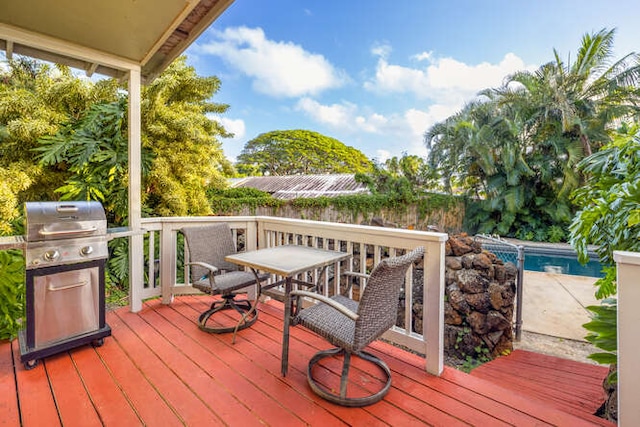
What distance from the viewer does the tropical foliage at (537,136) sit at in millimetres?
11938

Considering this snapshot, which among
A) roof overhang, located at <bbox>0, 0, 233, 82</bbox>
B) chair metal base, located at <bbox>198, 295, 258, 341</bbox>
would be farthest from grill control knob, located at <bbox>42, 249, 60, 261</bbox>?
roof overhang, located at <bbox>0, 0, 233, 82</bbox>

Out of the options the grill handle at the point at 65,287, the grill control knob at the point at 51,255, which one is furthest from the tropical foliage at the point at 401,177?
the grill control knob at the point at 51,255

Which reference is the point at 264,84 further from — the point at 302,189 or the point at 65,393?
the point at 65,393

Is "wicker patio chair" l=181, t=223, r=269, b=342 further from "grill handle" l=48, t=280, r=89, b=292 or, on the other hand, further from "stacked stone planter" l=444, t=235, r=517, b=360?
"stacked stone planter" l=444, t=235, r=517, b=360

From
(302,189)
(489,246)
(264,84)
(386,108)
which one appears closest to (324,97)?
(386,108)

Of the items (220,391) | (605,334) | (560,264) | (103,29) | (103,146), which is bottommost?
(560,264)

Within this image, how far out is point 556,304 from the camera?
6211 millimetres

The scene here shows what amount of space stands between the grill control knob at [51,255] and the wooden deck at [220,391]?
2.59 ft

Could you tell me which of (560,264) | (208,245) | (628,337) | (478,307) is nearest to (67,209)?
(208,245)

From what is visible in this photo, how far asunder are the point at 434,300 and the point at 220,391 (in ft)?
5.19

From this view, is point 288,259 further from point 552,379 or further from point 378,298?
point 552,379

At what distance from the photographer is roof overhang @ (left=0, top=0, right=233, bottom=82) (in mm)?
2158

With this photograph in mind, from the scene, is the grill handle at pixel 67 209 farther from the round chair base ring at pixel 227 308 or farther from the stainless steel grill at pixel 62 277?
the round chair base ring at pixel 227 308

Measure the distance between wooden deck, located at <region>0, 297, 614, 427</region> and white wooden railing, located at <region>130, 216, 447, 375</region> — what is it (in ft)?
0.67
